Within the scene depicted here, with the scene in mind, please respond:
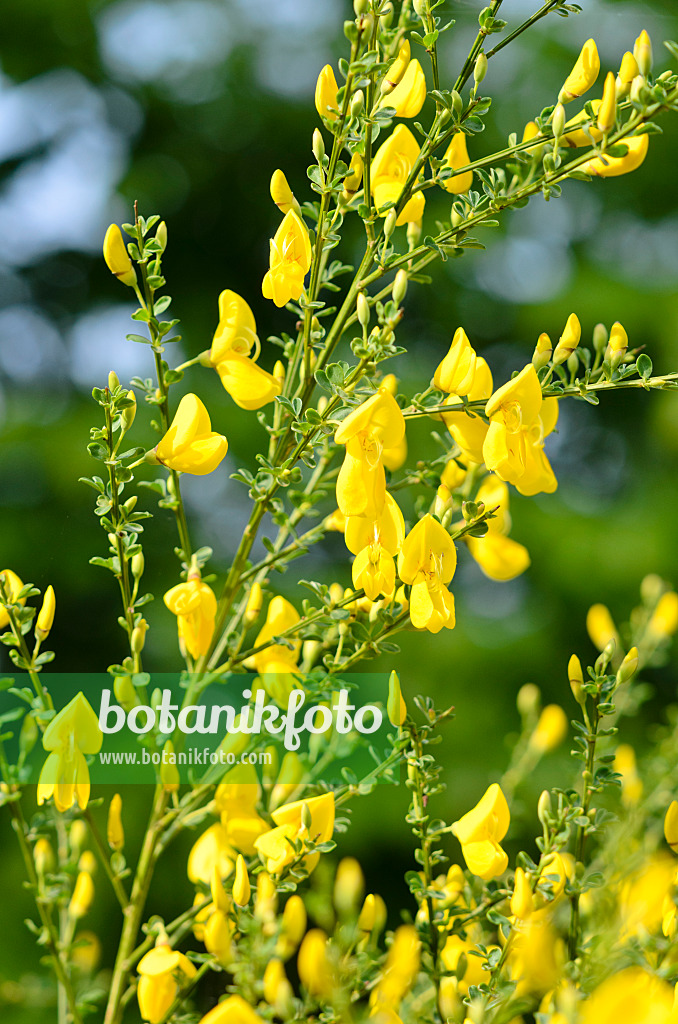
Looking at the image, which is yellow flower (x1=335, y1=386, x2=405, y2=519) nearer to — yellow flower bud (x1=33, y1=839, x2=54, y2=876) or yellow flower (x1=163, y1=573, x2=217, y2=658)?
yellow flower (x1=163, y1=573, x2=217, y2=658)

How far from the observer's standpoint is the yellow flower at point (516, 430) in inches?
12.9

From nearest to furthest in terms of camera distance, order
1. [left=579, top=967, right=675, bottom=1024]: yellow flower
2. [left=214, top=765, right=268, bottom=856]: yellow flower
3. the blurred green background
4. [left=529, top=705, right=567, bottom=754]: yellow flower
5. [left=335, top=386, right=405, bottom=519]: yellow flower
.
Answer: [left=579, top=967, right=675, bottom=1024]: yellow flower, [left=335, top=386, right=405, bottom=519]: yellow flower, [left=214, top=765, right=268, bottom=856]: yellow flower, [left=529, top=705, right=567, bottom=754]: yellow flower, the blurred green background

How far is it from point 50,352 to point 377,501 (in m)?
1.51

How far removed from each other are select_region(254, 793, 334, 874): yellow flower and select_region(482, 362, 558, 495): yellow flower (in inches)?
6.6

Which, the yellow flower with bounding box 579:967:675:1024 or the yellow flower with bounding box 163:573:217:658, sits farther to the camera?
the yellow flower with bounding box 163:573:217:658

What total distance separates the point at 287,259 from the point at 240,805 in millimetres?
268

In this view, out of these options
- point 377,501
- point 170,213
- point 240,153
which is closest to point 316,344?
point 377,501

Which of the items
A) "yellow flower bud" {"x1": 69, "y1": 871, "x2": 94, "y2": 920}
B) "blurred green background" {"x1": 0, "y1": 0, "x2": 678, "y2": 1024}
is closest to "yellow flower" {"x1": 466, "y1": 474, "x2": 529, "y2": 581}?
"yellow flower bud" {"x1": 69, "y1": 871, "x2": 94, "y2": 920}

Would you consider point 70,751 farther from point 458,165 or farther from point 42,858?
point 458,165

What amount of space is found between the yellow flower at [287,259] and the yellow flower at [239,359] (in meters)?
0.02

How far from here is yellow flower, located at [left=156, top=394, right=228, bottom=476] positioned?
1.18ft

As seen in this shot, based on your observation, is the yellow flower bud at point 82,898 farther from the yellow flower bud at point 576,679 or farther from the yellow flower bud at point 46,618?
the yellow flower bud at point 576,679

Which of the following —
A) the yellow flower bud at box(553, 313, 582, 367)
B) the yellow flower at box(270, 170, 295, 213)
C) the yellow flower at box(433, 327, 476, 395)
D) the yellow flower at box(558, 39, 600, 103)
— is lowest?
the yellow flower at box(433, 327, 476, 395)

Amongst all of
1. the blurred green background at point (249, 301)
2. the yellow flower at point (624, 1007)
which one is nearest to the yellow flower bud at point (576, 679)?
the yellow flower at point (624, 1007)
